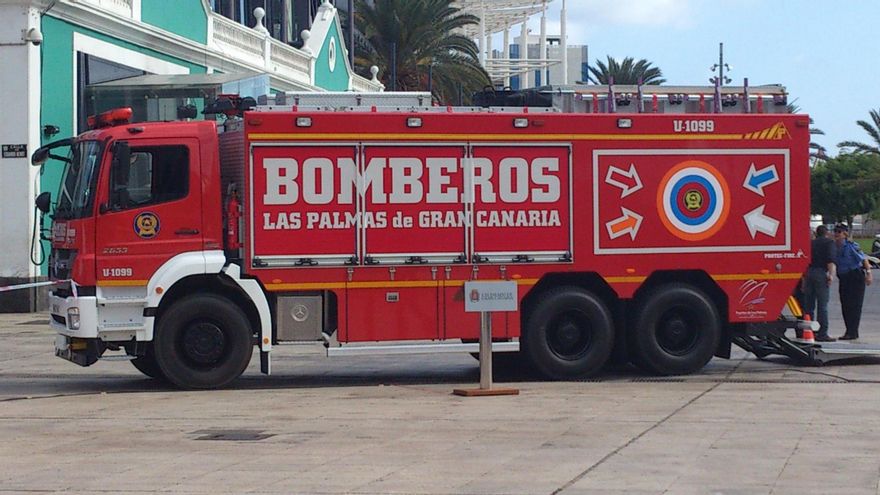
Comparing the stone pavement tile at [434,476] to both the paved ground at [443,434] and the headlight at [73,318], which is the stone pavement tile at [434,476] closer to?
the paved ground at [443,434]

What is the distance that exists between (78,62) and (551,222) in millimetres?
16645

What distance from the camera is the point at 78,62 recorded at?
2930cm

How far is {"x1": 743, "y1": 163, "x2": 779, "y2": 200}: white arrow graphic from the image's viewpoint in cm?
1603

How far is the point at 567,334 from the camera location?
15688 mm

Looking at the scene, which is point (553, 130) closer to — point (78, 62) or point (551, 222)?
point (551, 222)

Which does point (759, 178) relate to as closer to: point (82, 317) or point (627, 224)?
point (627, 224)

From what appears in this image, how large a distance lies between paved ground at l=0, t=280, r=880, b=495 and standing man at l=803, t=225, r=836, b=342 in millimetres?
3541

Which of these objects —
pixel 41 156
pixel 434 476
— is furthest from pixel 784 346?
pixel 41 156

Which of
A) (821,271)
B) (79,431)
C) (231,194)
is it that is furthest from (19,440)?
(821,271)

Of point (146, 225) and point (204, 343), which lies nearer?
point (146, 225)

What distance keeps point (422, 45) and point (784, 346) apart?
37237mm

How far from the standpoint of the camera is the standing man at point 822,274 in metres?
20.7

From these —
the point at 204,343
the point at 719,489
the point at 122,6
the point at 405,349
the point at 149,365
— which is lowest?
the point at 719,489

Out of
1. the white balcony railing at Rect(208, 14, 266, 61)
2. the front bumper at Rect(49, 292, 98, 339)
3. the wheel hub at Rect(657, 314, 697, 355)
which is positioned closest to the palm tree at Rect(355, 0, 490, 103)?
the white balcony railing at Rect(208, 14, 266, 61)
